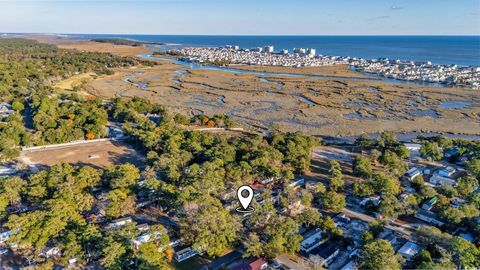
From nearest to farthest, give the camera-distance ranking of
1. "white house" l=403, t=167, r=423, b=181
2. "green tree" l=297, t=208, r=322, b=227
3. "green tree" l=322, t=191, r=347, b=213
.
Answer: "green tree" l=297, t=208, r=322, b=227 < "green tree" l=322, t=191, r=347, b=213 < "white house" l=403, t=167, r=423, b=181

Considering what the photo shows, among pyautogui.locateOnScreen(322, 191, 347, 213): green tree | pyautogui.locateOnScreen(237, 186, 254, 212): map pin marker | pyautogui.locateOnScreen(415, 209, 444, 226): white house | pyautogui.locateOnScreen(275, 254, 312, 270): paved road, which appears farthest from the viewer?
pyautogui.locateOnScreen(322, 191, 347, 213): green tree

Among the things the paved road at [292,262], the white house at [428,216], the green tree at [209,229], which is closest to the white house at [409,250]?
the white house at [428,216]

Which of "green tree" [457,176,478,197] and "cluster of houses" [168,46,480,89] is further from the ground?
"cluster of houses" [168,46,480,89]

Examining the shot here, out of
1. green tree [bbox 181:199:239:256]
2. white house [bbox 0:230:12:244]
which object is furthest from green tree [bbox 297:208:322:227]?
white house [bbox 0:230:12:244]

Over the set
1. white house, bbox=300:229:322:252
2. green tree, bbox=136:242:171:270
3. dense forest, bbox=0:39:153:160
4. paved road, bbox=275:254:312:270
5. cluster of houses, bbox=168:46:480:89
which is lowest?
paved road, bbox=275:254:312:270

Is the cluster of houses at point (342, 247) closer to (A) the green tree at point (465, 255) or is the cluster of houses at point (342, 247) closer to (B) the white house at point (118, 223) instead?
(A) the green tree at point (465, 255)

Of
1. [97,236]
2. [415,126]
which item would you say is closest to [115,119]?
[97,236]

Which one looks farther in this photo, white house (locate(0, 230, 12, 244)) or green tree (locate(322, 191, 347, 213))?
green tree (locate(322, 191, 347, 213))

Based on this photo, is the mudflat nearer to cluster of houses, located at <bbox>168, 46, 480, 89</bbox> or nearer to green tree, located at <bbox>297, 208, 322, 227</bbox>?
cluster of houses, located at <bbox>168, 46, 480, 89</bbox>

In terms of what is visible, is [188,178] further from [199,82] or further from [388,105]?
[199,82]
